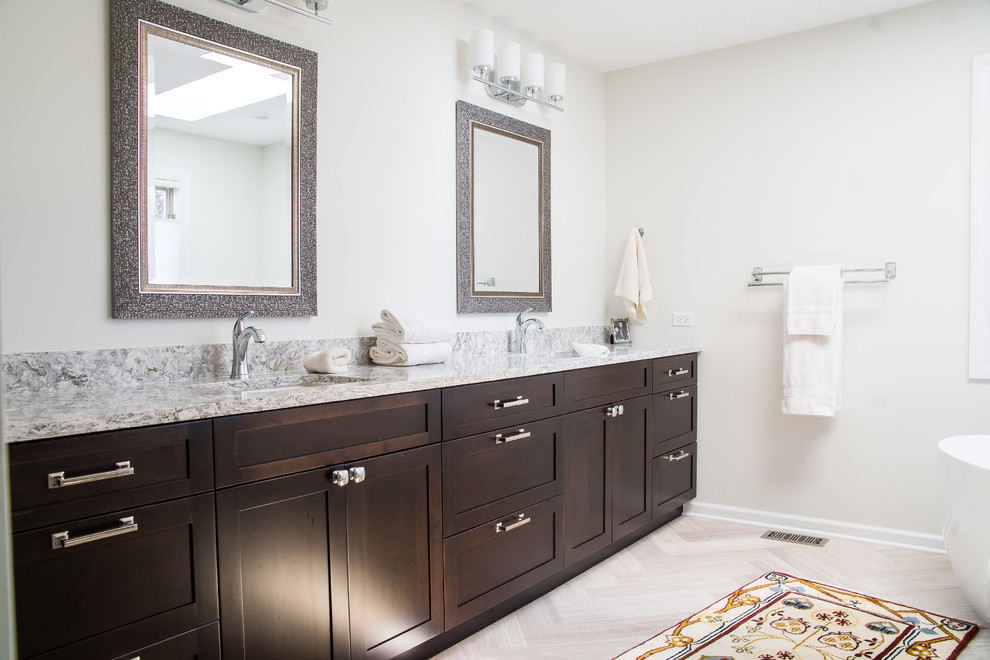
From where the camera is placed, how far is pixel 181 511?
54.8 inches

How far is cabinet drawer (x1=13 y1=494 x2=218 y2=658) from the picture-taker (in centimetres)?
119

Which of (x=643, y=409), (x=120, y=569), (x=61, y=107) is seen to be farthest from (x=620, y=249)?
(x=120, y=569)

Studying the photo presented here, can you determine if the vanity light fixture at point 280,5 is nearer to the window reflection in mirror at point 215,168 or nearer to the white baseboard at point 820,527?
the window reflection in mirror at point 215,168

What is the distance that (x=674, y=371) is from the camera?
3.36 m

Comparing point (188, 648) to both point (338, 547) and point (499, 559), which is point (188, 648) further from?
point (499, 559)

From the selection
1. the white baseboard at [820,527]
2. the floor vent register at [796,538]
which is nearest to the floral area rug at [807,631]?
the floor vent register at [796,538]

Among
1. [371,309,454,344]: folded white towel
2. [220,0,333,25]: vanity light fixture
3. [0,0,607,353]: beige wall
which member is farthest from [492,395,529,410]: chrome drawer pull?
[220,0,333,25]: vanity light fixture

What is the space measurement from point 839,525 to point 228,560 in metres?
2.94

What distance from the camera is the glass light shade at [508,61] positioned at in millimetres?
2975

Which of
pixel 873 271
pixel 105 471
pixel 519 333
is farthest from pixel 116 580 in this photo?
pixel 873 271

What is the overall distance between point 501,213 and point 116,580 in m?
2.27

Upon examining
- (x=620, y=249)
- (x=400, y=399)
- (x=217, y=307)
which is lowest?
(x=400, y=399)

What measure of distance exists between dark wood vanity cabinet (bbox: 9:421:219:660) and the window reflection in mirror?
2.31ft

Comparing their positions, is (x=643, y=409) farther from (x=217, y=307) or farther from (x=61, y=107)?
(x=61, y=107)
